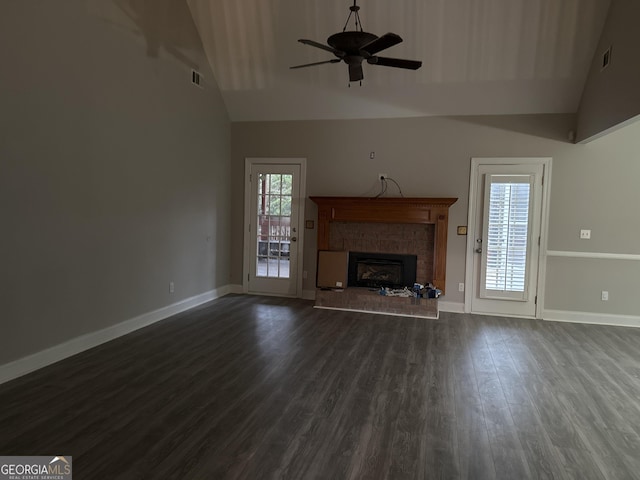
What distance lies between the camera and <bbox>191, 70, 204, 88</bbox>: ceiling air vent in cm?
551

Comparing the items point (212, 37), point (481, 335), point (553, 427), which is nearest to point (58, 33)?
point (212, 37)

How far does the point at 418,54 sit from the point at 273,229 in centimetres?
327

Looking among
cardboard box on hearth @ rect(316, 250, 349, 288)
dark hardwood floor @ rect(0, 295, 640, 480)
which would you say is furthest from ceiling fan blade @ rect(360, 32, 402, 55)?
cardboard box on hearth @ rect(316, 250, 349, 288)

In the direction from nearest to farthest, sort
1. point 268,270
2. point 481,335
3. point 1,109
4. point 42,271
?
point 1,109 → point 42,271 → point 481,335 → point 268,270

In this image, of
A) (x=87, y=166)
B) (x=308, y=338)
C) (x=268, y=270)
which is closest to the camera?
(x=87, y=166)

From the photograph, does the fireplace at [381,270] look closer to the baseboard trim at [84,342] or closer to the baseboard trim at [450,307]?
the baseboard trim at [450,307]

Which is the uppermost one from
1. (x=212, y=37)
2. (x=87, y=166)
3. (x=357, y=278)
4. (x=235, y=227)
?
(x=212, y=37)

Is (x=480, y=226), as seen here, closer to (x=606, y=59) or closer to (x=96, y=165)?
(x=606, y=59)

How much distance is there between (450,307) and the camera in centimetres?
596

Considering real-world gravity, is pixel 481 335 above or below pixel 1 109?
below

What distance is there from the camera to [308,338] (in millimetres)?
4496

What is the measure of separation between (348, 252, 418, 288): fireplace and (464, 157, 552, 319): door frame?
30.1 inches

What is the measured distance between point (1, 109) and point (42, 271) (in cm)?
128

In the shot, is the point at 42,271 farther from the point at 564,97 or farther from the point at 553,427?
the point at 564,97
